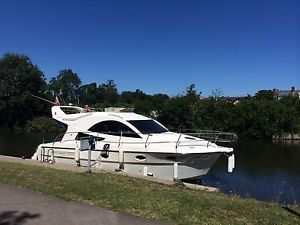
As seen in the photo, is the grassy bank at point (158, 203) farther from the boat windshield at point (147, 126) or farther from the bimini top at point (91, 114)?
the bimini top at point (91, 114)

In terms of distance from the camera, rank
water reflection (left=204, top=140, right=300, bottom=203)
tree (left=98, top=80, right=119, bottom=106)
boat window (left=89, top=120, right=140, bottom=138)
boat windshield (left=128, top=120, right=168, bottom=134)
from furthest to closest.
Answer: tree (left=98, top=80, right=119, bottom=106) < boat windshield (left=128, top=120, right=168, bottom=134) < boat window (left=89, top=120, right=140, bottom=138) < water reflection (left=204, top=140, right=300, bottom=203)

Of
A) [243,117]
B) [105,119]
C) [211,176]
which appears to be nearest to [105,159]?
[105,119]

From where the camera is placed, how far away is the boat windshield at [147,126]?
73.1 feet

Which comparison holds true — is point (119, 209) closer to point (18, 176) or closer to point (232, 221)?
point (232, 221)

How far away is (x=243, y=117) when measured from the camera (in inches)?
3007

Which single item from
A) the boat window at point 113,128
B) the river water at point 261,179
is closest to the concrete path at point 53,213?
the river water at point 261,179

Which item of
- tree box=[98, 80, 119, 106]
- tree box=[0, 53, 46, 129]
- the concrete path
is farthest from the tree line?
the concrete path

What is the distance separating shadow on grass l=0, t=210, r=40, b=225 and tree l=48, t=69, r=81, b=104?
14354 cm

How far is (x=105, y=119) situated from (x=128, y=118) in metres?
1.17

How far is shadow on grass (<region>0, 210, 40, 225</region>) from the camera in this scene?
7.36m

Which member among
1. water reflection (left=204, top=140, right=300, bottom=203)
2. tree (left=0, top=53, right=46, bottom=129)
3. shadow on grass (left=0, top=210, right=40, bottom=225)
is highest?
tree (left=0, top=53, right=46, bottom=129)

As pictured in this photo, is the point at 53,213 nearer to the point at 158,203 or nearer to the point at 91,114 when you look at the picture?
the point at 158,203

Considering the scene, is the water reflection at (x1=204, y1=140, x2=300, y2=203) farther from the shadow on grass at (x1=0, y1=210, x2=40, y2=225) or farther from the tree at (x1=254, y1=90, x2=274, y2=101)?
the tree at (x1=254, y1=90, x2=274, y2=101)

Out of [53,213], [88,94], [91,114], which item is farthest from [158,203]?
[88,94]
